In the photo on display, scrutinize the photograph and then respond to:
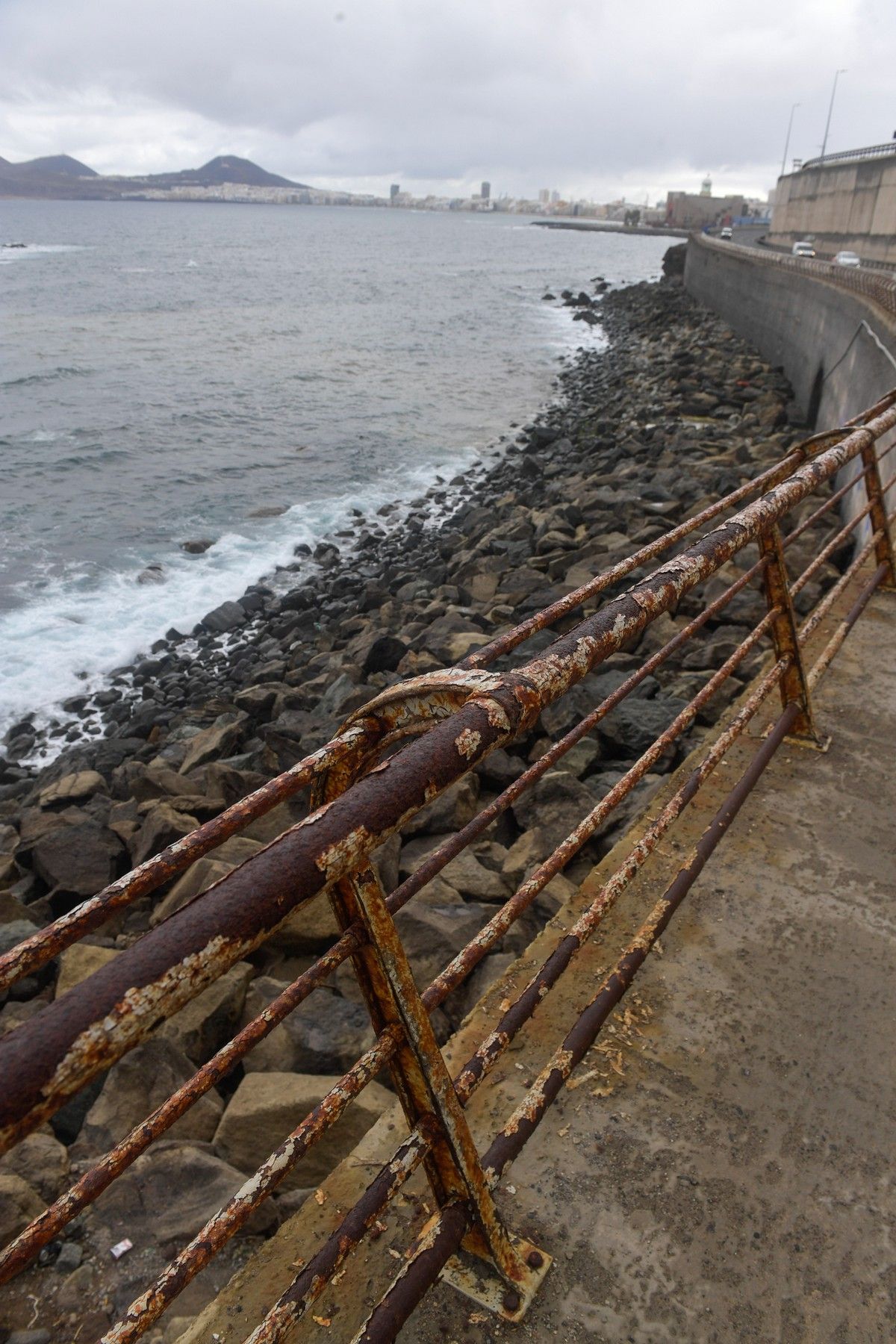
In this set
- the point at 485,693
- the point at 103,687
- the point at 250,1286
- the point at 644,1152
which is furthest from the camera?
the point at 103,687

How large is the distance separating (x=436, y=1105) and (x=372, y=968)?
273 mm

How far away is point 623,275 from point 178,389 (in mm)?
55985

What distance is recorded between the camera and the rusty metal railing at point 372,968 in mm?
823

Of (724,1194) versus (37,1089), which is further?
(724,1194)

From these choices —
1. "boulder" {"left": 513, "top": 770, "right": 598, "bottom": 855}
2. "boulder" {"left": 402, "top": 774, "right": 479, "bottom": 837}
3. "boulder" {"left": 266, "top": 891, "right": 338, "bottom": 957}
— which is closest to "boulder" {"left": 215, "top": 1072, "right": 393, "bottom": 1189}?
"boulder" {"left": 266, "top": 891, "right": 338, "bottom": 957}

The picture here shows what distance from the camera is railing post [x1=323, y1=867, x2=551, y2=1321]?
122 centimetres

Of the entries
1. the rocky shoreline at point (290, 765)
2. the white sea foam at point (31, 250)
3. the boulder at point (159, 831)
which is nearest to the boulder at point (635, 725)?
the rocky shoreline at point (290, 765)

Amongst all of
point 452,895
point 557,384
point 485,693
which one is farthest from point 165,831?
point 557,384

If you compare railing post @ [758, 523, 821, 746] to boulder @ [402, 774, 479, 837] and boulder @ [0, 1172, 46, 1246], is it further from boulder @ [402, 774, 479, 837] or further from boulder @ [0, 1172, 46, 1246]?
boulder @ [0, 1172, 46, 1246]

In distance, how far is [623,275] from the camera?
71125 millimetres

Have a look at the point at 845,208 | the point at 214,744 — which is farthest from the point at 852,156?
the point at 214,744

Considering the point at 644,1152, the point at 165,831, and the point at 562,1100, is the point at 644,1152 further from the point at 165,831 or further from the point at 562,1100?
the point at 165,831

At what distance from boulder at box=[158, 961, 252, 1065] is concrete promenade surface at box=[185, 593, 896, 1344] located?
1194 millimetres

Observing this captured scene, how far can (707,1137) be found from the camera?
6.20ft
